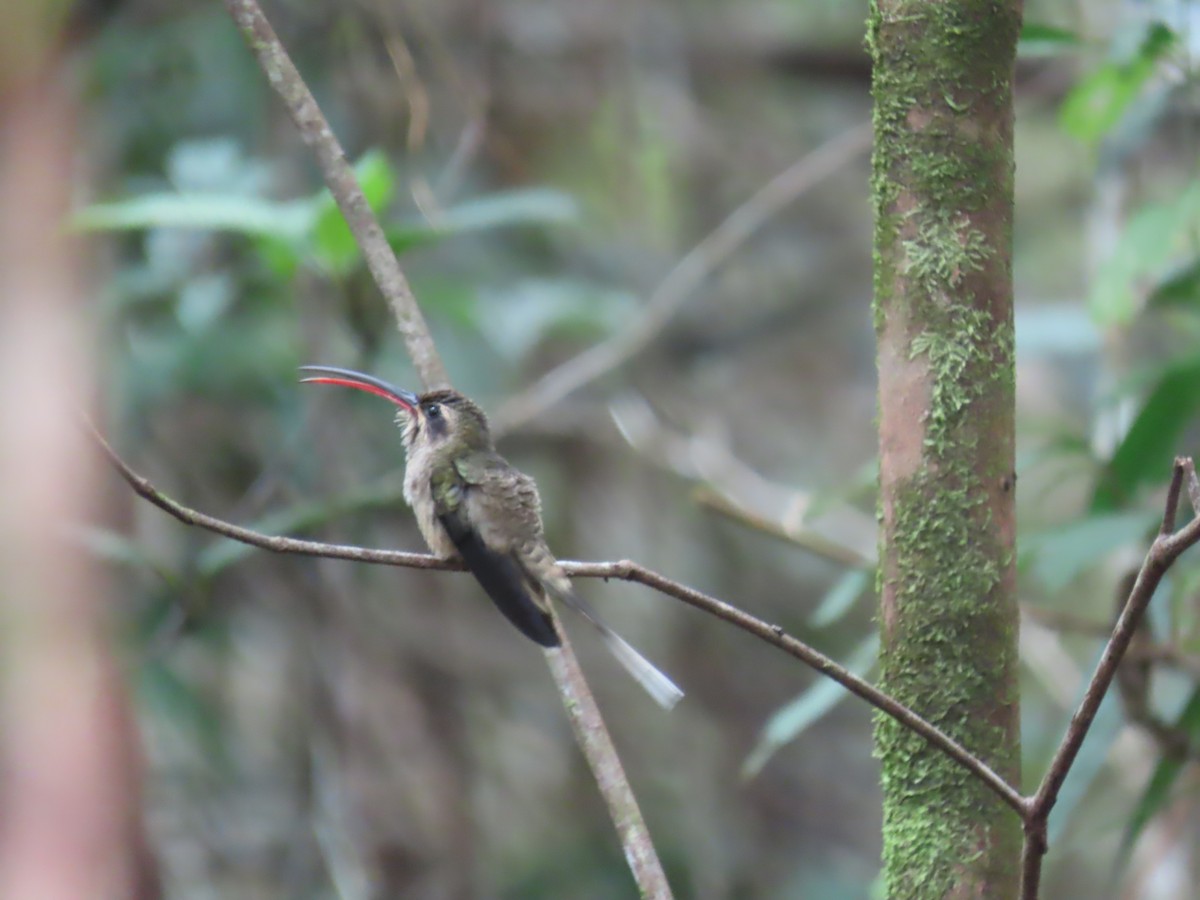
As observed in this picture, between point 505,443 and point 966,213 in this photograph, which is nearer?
point 966,213

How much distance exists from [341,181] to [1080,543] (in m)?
1.79

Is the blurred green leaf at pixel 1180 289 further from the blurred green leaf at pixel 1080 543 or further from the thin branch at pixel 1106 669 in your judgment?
the thin branch at pixel 1106 669

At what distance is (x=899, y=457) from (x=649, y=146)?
559 centimetres

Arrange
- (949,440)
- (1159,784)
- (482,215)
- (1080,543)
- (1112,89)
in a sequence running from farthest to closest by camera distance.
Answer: (482,215), (1112,89), (1080,543), (1159,784), (949,440)

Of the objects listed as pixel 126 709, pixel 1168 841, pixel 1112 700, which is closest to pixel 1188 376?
pixel 1112 700

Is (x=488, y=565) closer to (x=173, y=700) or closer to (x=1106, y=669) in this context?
(x=1106, y=669)

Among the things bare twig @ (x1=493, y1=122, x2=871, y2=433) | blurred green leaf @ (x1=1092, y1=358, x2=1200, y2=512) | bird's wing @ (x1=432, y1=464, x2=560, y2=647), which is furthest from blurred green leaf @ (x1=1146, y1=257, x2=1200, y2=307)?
bird's wing @ (x1=432, y1=464, x2=560, y2=647)

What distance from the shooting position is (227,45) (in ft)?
19.0

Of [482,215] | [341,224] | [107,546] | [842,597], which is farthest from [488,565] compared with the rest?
[482,215]

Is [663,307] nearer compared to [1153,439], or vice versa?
[1153,439]

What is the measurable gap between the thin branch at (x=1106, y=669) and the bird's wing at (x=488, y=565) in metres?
0.95

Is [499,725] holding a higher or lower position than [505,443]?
lower

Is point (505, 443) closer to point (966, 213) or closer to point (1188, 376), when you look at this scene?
point (1188, 376)

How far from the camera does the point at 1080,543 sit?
296 centimetres
